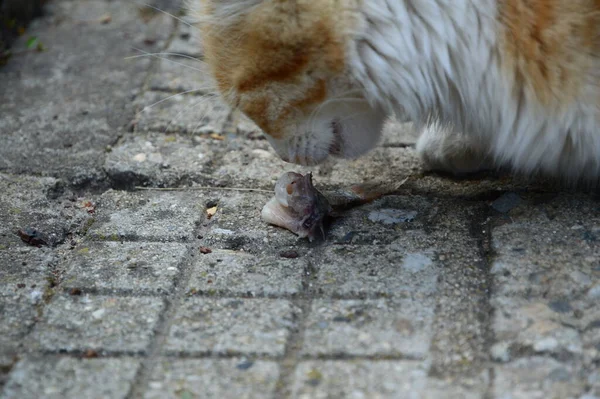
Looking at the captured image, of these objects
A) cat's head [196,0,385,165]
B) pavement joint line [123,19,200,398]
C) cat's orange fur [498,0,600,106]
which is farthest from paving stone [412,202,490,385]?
pavement joint line [123,19,200,398]

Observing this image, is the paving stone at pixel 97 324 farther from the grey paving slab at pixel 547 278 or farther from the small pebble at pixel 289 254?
the grey paving slab at pixel 547 278


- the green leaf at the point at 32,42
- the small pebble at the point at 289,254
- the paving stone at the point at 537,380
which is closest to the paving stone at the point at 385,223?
the small pebble at the point at 289,254

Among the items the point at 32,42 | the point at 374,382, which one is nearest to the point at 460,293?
the point at 374,382

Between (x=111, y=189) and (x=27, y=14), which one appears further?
(x=27, y=14)

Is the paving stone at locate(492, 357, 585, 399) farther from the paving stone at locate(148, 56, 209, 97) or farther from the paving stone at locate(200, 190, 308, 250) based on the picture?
the paving stone at locate(148, 56, 209, 97)

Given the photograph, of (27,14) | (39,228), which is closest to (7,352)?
(39,228)

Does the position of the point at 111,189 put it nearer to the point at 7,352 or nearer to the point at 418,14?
the point at 7,352
